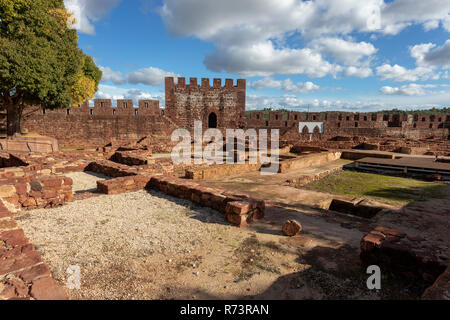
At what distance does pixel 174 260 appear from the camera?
3.19m

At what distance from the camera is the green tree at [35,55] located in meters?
A: 12.6

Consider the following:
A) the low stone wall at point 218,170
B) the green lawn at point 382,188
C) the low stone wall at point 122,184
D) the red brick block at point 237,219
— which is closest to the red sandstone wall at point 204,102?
the low stone wall at point 218,170

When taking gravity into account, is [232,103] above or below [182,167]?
above

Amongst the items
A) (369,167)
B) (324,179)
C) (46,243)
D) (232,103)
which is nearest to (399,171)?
(369,167)

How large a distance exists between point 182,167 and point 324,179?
→ 663 centimetres

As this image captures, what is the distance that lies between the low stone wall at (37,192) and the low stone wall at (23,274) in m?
2.21

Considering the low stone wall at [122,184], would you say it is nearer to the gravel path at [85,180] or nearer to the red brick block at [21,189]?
the gravel path at [85,180]

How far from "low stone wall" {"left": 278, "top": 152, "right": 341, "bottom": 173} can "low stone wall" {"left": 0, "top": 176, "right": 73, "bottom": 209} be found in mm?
8537

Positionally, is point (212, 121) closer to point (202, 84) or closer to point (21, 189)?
point (202, 84)

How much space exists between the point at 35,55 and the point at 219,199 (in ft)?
47.6

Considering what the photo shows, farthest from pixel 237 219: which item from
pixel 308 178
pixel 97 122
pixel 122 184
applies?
pixel 97 122

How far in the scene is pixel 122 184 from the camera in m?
6.32

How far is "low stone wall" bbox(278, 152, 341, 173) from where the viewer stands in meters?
11.5
